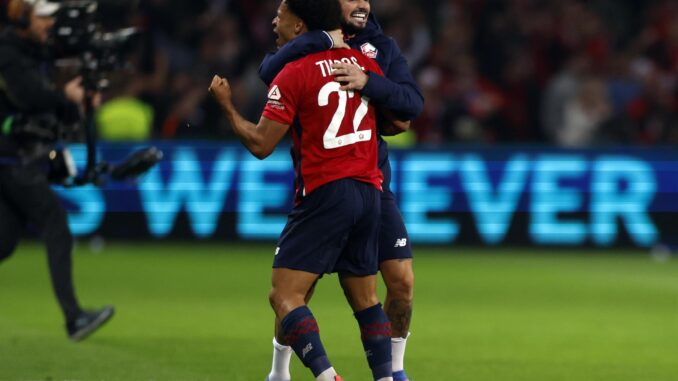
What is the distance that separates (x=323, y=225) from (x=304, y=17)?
103 cm

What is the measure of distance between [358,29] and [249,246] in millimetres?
8509

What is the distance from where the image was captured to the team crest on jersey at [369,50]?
7004 millimetres

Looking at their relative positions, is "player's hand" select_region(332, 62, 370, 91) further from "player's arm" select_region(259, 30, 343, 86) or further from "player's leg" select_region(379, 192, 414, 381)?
"player's leg" select_region(379, 192, 414, 381)

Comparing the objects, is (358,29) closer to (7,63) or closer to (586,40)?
(7,63)

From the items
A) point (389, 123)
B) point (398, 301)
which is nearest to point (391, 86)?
point (389, 123)

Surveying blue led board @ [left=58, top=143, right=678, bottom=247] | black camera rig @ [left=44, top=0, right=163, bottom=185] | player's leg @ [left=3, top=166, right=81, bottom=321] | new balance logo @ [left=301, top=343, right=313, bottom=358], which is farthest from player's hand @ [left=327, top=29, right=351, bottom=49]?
blue led board @ [left=58, top=143, right=678, bottom=247]

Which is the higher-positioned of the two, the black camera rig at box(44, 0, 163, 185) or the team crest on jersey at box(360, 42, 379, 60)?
the team crest on jersey at box(360, 42, 379, 60)

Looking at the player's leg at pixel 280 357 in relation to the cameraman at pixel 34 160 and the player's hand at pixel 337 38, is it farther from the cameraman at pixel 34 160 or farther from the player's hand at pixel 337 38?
the cameraman at pixel 34 160

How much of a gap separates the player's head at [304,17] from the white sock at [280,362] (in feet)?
5.74

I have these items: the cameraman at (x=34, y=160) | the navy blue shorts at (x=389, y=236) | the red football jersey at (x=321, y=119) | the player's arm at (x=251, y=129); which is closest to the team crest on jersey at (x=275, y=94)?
the red football jersey at (x=321, y=119)

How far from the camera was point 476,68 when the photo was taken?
60.2 feet

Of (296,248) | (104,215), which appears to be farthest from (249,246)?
(296,248)

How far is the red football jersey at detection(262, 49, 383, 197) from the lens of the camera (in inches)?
254

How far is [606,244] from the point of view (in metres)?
15.3
